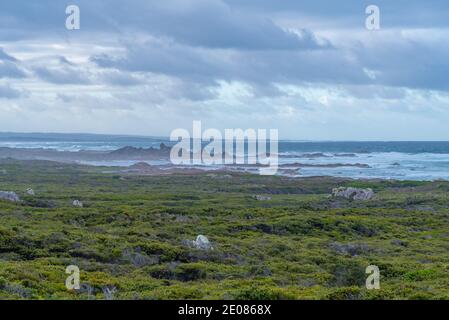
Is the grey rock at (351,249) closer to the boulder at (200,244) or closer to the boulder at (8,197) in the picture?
the boulder at (200,244)

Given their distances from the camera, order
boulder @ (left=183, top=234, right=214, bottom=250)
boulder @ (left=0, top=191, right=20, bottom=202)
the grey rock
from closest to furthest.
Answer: boulder @ (left=183, top=234, right=214, bottom=250) < the grey rock < boulder @ (left=0, top=191, right=20, bottom=202)

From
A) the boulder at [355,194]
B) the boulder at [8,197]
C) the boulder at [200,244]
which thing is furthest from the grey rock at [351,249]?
the boulder at [355,194]

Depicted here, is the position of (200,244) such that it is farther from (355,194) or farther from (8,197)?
(355,194)

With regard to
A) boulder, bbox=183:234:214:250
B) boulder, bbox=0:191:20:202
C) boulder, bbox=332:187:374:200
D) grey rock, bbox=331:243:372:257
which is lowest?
boulder, bbox=332:187:374:200

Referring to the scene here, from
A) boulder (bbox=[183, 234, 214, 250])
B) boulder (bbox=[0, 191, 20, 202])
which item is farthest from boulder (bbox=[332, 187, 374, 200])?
boulder (bbox=[183, 234, 214, 250])

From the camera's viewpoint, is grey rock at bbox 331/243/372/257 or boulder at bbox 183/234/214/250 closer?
boulder at bbox 183/234/214/250

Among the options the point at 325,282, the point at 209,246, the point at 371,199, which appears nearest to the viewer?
the point at 325,282

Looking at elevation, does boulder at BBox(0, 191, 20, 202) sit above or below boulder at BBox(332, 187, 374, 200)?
above

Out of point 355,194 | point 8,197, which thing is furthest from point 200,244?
point 355,194

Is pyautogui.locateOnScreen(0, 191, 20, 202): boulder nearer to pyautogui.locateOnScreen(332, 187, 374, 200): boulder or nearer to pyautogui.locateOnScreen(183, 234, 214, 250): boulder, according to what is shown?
pyautogui.locateOnScreen(183, 234, 214, 250): boulder
